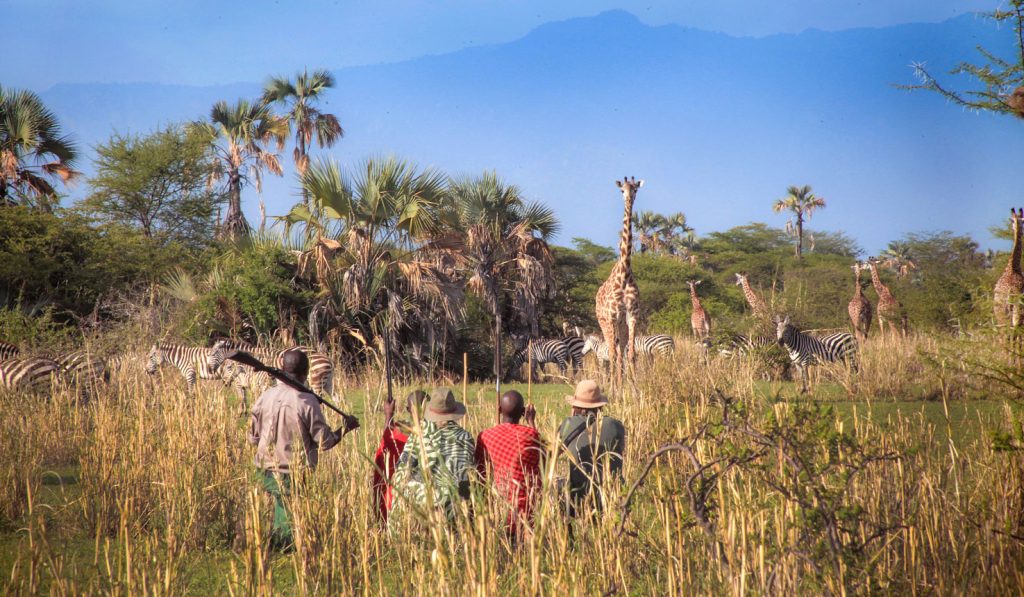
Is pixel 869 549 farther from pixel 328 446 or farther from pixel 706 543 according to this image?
pixel 328 446

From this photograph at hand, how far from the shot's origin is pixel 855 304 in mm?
19875

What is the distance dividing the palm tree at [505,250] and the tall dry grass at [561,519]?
11.2 meters

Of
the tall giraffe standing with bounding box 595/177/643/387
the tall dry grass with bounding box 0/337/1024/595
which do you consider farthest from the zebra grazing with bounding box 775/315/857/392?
the tall dry grass with bounding box 0/337/1024/595

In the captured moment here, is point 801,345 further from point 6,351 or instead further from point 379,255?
point 6,351

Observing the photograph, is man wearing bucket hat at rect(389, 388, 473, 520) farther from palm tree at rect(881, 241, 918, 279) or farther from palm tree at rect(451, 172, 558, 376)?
palm tree at rect(881, 241, 918, 279)

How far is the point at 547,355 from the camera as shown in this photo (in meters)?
20.5

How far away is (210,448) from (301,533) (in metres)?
2.76

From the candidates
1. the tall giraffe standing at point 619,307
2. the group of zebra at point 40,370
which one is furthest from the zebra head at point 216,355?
the tall giraffe standing at point 619,307

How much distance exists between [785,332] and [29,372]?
39.2 feet

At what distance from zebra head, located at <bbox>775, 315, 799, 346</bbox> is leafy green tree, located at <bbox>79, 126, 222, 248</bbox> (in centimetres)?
1801

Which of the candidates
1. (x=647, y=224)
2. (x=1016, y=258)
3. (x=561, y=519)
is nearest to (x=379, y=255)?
(x=1016, y=258)

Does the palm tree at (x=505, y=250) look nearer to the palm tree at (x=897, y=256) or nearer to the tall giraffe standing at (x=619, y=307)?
the tall giraffe standing at (x=619, y=307)

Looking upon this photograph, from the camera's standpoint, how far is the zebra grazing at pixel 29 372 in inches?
378

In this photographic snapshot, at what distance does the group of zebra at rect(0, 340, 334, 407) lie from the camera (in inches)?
345
